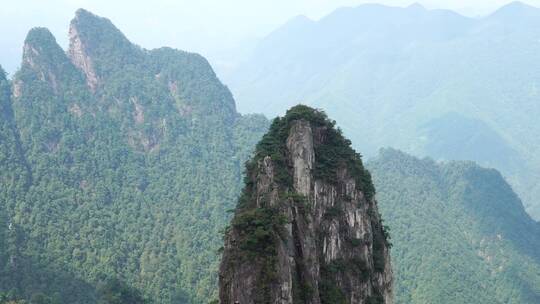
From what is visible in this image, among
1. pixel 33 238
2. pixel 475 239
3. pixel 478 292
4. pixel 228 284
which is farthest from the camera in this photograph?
pixel 475 239

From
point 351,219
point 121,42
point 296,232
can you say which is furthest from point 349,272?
point 121,42

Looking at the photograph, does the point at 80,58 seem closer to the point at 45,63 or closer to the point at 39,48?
the point at 39,48

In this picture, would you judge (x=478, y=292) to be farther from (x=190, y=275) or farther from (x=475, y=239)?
(x=190, y=275)

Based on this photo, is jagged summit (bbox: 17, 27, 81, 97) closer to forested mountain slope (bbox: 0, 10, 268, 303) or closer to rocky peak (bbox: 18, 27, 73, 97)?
rocky peak (bbox: 18, 27, 73, 97)

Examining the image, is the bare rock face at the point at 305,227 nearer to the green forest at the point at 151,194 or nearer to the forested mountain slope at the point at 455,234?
the green forest at the point at 151,194

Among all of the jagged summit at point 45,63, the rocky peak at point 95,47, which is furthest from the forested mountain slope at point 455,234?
the jagged summit at point 45,63

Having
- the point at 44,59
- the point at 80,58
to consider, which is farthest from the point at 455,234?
the point at 44,59
